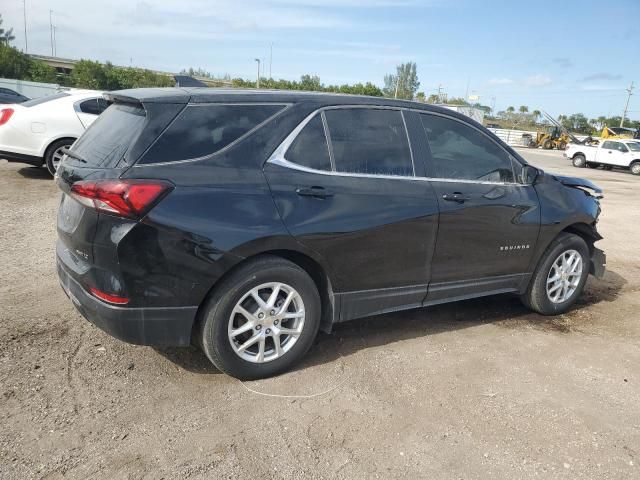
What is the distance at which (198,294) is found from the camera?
3.07 m

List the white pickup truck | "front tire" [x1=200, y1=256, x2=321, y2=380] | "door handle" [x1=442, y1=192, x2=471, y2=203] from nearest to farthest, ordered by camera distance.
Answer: "front tire" [x1=200, y1=256, x2=321, y2=380]
"door handle" [x1=442, y1=192, x2=471, y2=203]
the white pickup truck

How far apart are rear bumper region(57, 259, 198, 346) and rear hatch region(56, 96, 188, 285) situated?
0.15 meters

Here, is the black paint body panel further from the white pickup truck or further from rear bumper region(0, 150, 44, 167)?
the white pickup truck

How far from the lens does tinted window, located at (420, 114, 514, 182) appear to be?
4.02 metres

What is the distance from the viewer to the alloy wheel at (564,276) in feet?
16.0

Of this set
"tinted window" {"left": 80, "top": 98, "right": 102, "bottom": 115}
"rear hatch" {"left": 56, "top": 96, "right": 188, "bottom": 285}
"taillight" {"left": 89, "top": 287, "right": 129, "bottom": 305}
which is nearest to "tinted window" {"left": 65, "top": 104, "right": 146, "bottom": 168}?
"rear hatch" {"left": 56, "top": 96, "right": 188, "bottom": 285}

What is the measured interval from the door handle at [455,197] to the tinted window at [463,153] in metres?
0.15

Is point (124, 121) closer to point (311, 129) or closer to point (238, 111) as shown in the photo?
point (238, 111)

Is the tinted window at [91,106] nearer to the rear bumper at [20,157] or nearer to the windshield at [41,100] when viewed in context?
the windshield at [41,100]

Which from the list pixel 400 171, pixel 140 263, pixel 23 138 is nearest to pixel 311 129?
pixel 400 171

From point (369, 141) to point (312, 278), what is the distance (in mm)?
1029

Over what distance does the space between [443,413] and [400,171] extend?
64.8 inches

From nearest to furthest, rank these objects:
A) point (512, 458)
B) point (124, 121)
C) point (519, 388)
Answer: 1. point (512, 458)
2. point (124, 121)
3. point (519, 388)

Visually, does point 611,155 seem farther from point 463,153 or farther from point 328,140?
point 328,140
